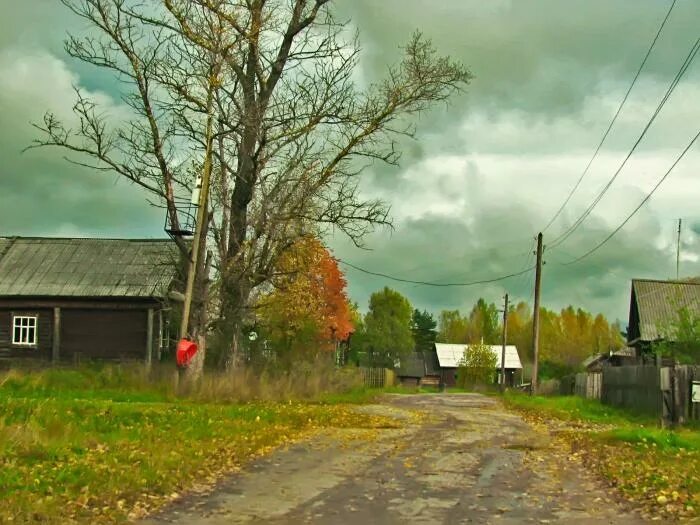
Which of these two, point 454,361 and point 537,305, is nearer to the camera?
point 537,305

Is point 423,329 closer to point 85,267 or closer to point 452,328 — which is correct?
point 452,328

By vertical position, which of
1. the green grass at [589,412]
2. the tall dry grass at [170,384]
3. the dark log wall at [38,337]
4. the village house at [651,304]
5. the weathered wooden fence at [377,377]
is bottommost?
the weathered wooden fence at [377,377]

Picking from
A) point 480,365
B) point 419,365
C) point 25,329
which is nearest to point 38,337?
point 25,329

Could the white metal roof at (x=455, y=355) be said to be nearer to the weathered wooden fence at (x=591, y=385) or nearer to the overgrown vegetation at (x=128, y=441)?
the weathered wooden fence at (x=591, y=385)

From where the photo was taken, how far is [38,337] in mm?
39156

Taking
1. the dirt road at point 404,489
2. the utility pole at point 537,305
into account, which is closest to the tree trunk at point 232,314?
the dirt road at point 404,489

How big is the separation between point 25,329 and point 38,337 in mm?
791

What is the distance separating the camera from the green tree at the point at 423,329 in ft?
458

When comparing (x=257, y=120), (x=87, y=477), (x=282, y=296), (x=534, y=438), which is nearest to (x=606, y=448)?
(x=534, y=438)

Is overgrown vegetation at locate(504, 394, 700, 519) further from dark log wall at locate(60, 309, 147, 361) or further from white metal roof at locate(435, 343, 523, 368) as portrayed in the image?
A: white metal roof at locate(435, 343, 523, 368)

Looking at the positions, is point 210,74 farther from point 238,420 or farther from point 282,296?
point 282,296

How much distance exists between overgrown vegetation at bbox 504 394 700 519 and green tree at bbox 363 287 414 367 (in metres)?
78.9

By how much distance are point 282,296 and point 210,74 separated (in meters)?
21.8

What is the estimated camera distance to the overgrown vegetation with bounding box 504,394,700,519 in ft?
34.4
